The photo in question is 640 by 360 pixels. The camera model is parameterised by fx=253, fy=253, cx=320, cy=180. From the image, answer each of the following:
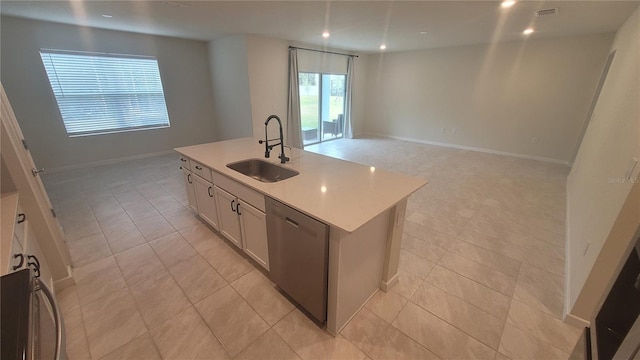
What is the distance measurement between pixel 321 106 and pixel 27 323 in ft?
21.6

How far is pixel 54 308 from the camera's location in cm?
99

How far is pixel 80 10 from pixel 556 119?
8061 millimetres

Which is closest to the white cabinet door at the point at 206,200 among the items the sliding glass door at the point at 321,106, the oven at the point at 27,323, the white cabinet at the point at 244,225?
the white cabinet at the point at 244,225

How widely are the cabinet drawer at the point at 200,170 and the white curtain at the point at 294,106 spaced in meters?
3.45

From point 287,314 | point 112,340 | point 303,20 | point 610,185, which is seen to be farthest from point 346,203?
point 303,20

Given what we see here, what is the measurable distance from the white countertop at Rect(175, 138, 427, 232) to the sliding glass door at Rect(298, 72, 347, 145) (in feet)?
13.4

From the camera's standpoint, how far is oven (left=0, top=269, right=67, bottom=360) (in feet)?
2.21

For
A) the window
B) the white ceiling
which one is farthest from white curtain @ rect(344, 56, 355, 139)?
the window

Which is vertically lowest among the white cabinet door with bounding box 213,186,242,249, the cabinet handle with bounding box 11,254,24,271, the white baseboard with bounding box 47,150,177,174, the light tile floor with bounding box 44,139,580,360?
the light tile floor with bounding box 44,139,580,360

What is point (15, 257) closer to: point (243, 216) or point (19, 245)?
point (19, 245)

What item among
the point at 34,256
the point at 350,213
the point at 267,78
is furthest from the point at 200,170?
the point at 267,78

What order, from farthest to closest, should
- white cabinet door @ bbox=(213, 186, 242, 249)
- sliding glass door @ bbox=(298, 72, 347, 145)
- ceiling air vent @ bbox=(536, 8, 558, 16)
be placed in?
sliding glass door @ bbox=(298, 72, 347, 145) → ceiling air vent @ bbox=(536, 8, 558, 16) → white cabinet door @ bbox=(213, 186, 242, 249)

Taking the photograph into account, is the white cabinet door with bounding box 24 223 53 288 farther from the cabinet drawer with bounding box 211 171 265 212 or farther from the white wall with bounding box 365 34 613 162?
the white wall with bounding box 365 34 613 162

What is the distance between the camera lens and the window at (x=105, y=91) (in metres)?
4.18
